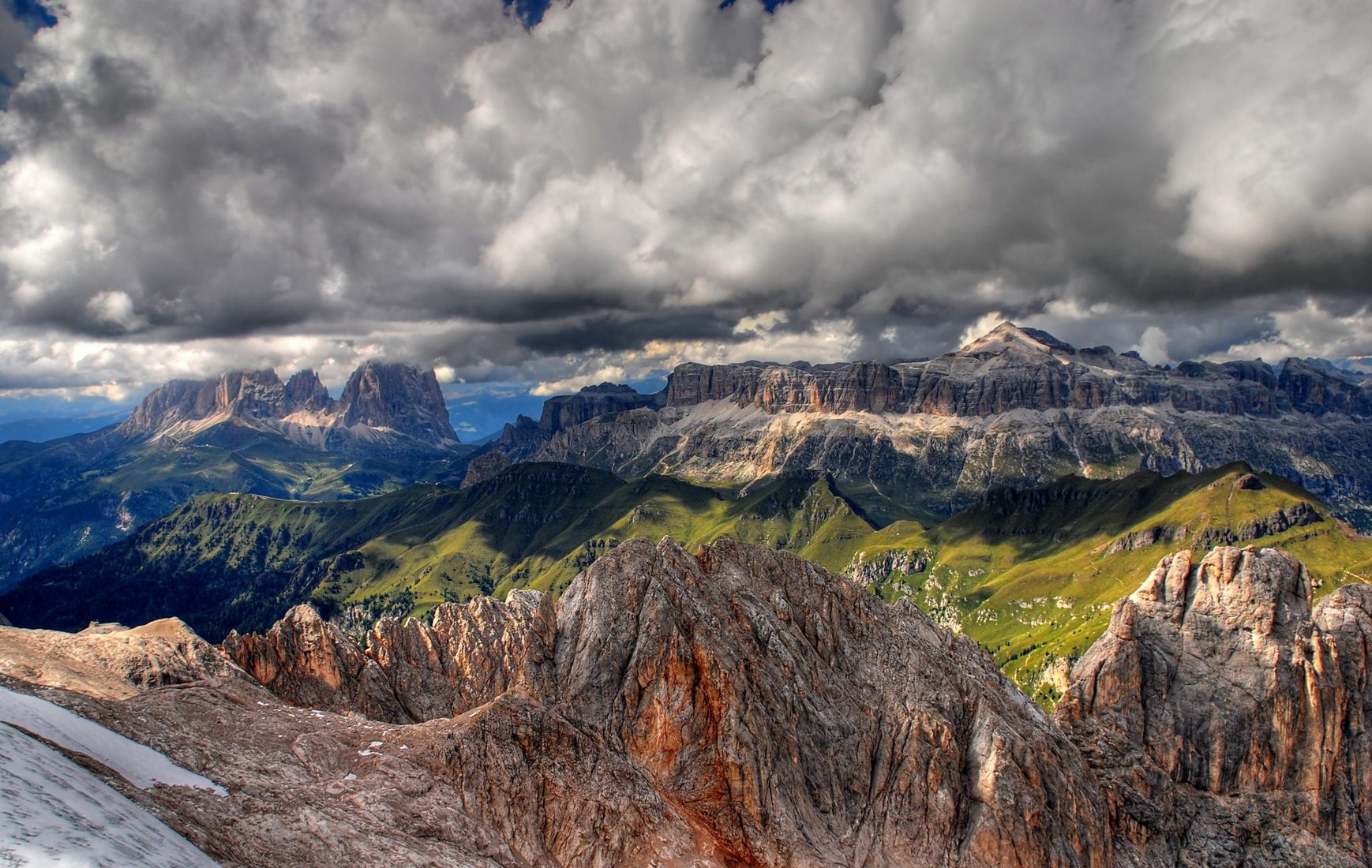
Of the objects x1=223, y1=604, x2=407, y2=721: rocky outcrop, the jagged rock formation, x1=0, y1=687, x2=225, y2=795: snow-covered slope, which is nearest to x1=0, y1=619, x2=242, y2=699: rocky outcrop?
x1=223, y1=604, x2=407, y2=721: rocky outcrop

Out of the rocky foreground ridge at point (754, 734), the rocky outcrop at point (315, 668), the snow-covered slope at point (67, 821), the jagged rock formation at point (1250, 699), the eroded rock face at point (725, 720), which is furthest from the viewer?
the jagged rock formation at point (1250, 699)

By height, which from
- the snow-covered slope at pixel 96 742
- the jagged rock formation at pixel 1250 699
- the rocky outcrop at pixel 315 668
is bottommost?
the jagged rock formation at pixel 1250 699

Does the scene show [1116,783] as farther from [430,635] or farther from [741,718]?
[430,635]

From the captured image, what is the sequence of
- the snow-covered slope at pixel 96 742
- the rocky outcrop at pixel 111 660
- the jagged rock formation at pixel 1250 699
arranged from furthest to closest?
the jagged rock formation at pixel 1250 699
the rocky outcrop at pixel 111 660
the snow-covered slope at pixel 96 742

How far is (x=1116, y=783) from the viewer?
76062 mm

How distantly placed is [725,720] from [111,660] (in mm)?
51205

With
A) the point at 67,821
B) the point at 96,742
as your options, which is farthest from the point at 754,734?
the point at 67,821

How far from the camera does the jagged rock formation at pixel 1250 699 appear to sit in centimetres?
9575

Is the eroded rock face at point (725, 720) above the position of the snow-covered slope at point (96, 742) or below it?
below

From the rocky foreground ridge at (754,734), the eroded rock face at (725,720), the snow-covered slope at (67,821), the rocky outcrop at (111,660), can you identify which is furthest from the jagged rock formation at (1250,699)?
the rocky outcrop at (111,660)

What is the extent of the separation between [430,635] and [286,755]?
55.5 meters

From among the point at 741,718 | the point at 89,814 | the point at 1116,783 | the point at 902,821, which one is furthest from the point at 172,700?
the point at 1116,783

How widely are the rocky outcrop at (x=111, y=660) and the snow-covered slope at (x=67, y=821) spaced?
33721 mm

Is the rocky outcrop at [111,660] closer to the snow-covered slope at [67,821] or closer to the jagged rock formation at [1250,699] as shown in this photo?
the snow-covered slope at [67,821]
